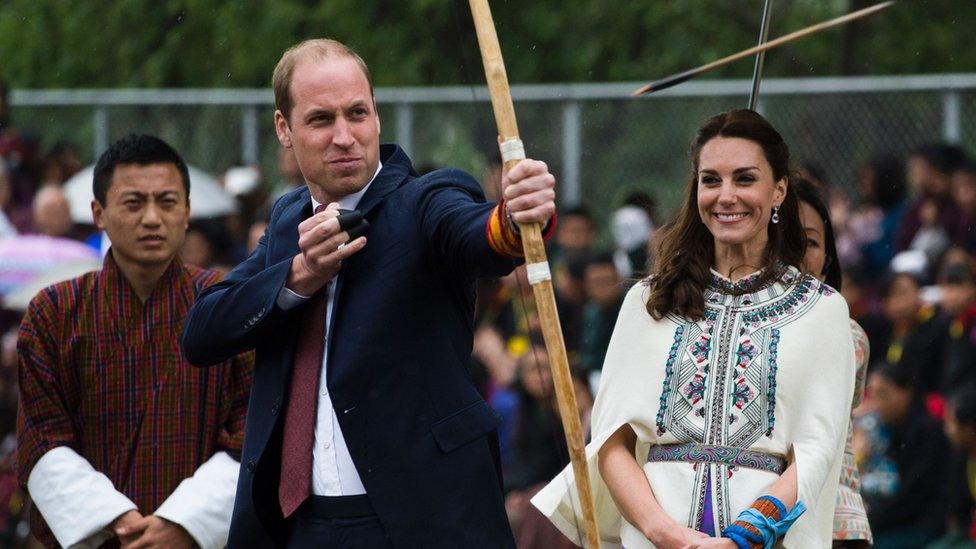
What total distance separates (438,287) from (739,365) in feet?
2.53

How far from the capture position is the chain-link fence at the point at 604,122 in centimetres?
995

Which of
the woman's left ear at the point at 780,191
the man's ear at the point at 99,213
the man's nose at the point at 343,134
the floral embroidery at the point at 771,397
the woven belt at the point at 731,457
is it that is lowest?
the woven belt at the point at 731,457

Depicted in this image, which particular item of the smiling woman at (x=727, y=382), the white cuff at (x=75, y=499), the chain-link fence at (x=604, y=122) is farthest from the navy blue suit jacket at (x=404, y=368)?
the chain-link fence at (x=604, y=122)

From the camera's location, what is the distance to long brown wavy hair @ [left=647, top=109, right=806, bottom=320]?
15.0 feet

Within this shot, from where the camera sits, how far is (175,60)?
38.5 feet

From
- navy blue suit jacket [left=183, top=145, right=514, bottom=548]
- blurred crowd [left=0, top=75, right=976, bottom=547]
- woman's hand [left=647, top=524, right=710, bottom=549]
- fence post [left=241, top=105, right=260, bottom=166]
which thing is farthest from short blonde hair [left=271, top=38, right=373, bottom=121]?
fence post [left=241, top=105, right=260, bottom=166]

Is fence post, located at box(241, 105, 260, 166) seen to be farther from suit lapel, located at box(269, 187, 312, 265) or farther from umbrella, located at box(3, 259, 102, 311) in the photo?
suit lapel, located at box(269, 187, 312, 265)

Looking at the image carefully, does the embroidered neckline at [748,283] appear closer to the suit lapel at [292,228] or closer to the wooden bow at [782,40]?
the wooden bow at [782,40]

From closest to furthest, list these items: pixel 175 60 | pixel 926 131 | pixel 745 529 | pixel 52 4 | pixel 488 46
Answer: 1. pixel 488 46
2. pixel 745 529
3. pixel 926 131
4. pixel 52 4
5. pixel 175 60

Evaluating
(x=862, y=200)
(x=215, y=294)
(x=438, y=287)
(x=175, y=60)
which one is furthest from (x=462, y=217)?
(x=175, y=60)

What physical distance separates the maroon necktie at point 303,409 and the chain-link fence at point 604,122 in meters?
4.73

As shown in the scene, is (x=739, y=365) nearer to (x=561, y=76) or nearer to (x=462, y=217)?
(x=462, y=217)

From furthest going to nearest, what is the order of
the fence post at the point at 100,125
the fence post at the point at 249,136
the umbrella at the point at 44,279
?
the fence post at the point at 100,125, the fence post at the point at 249,136, the umbrella at the point at 44,279

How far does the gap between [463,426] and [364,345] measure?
11.9 inches
